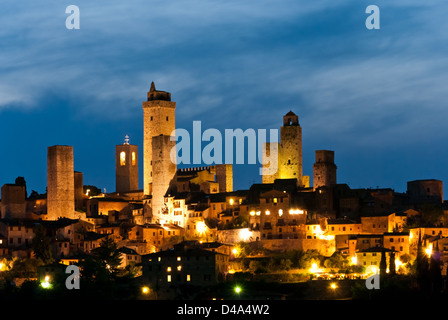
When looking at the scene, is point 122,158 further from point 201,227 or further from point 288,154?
point 201,227

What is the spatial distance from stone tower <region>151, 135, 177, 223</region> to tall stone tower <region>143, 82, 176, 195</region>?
493cm


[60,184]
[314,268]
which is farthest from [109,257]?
[60,184]

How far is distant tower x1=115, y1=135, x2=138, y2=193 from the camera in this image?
133125 millimetres

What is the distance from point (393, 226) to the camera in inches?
4281

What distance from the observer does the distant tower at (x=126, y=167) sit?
13312 cm

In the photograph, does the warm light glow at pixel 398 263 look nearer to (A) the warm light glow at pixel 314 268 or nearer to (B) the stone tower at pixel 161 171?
(A) the warm light glow at pixel 314 268

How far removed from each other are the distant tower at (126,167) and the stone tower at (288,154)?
Result: 1612 centimetres

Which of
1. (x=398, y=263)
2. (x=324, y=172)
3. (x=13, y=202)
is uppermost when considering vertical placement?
(x=324, y=172)

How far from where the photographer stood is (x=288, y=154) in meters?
121

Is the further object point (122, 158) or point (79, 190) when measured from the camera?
point (122, 158)

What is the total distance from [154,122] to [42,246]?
22514mm

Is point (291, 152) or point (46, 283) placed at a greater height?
point (291, 152)
